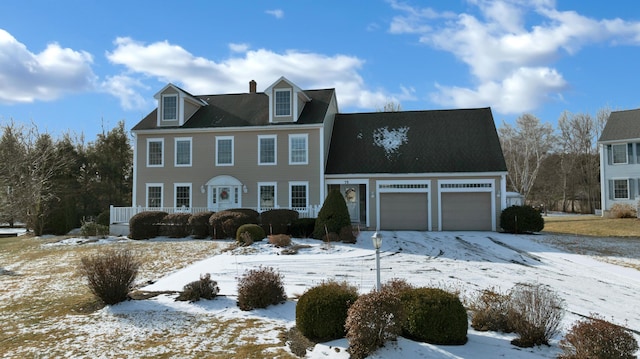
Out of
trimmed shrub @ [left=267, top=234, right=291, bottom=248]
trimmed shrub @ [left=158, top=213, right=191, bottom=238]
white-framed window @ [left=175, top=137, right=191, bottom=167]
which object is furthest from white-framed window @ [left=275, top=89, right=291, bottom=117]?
trimmed shrub @ [left=267, top=234, right=291, bottom=248]

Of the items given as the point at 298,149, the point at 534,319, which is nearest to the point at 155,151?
the point at 298,149

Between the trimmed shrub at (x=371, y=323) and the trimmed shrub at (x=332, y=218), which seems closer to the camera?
the trimmed shrub at (x=371, y=323)

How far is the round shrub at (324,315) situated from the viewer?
7.07 m

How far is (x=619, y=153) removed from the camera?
33.8 m

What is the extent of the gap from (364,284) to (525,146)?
42.4 metres

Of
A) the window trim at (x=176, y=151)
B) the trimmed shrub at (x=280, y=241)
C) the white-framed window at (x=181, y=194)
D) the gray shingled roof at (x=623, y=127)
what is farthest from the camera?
the gray shingled roof at (x=623, y=127)

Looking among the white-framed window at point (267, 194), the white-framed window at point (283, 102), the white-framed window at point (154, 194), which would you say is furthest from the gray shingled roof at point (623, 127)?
the white-framed window at point (154, 194)

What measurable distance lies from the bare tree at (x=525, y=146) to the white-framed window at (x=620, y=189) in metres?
12.3

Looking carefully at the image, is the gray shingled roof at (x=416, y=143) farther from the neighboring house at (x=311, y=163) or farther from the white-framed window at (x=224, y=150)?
the white-framed window at (x=224, y=150)

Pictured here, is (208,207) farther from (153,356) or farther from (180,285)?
(153,356)

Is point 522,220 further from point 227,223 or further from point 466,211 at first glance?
point 227,223

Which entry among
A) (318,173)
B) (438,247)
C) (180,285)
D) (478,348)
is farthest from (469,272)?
(318,173)

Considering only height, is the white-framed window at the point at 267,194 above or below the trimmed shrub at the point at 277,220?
above

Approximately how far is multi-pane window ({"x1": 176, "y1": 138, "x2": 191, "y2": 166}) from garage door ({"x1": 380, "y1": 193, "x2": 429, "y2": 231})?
35.3 ft
